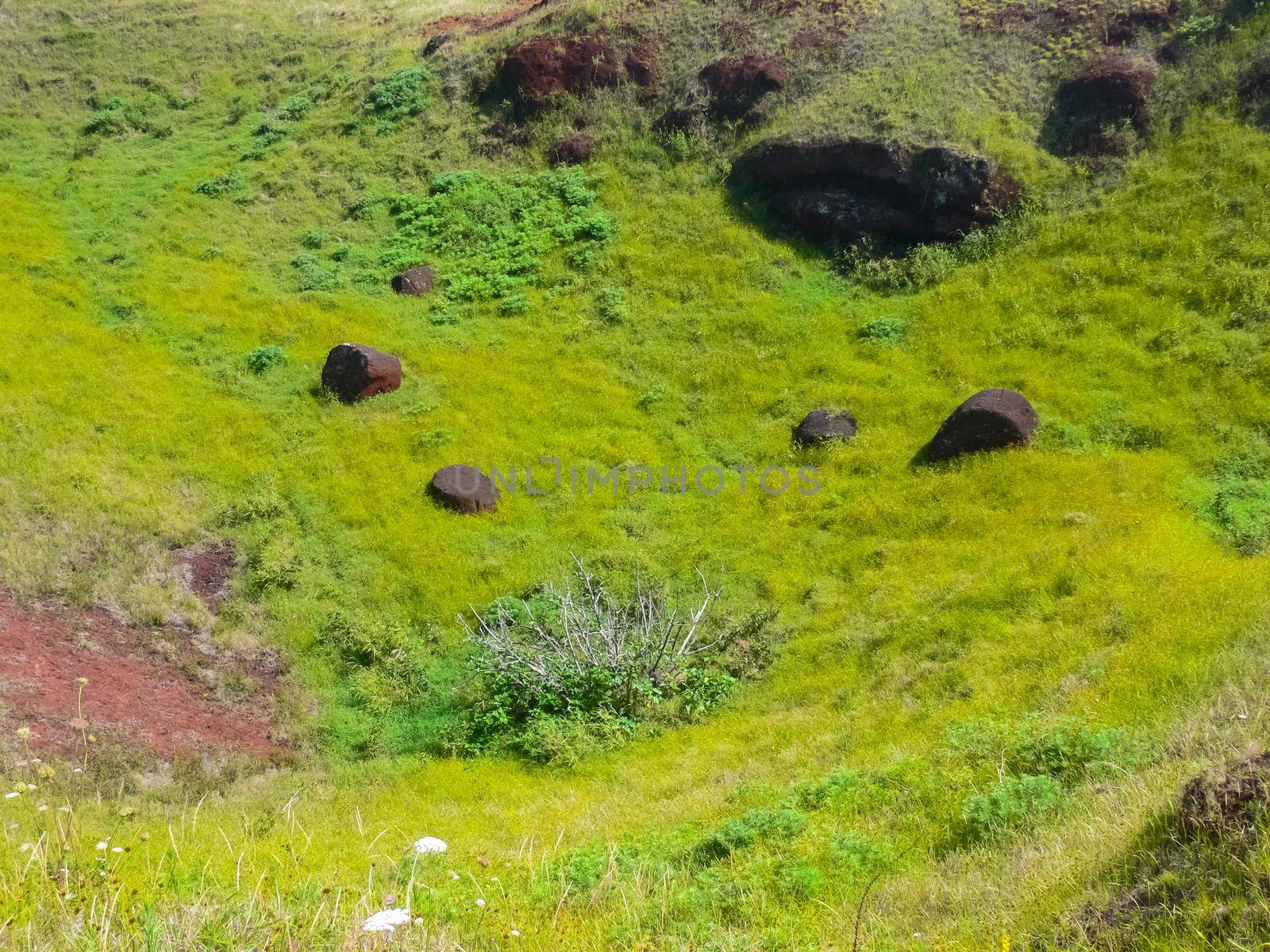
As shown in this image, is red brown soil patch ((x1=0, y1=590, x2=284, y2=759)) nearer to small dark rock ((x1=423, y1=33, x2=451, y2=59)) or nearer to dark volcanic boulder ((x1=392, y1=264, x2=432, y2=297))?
dark volcanic boulder ((x1=392, y1=264, x2=432, y2=297))

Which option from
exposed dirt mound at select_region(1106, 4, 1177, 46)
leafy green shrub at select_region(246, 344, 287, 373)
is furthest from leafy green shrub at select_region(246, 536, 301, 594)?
exposed dirt mound at select_region(1106, 4, 1177, 46)

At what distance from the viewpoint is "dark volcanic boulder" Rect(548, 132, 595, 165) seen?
28.0m

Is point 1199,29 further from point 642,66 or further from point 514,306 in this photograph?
point 514,306

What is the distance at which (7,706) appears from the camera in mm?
11477

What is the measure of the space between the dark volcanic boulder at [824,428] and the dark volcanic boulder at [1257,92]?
13872 millimetres

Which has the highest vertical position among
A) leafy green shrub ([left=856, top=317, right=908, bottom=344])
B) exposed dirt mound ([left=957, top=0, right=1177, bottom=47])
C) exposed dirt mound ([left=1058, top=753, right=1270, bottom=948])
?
exposed dirt mound ([left=957, top=0, right=1177, bottom=47])

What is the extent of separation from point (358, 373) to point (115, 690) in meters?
9.60

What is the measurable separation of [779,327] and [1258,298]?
10032 mm

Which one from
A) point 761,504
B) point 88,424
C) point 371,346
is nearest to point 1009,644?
point 761,504

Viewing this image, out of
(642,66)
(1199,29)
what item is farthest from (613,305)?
(1199,29)

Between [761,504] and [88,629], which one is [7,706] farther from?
[761,504]

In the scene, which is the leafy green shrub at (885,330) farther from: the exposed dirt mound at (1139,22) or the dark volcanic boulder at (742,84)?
the exposed dirt mound at (1139,22)

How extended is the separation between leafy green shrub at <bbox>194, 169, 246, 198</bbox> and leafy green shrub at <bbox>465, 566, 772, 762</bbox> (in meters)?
22.5

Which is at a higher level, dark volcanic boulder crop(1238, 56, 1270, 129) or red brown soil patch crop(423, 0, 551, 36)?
red brown soil patch crop(423, 0, 551, 36)
